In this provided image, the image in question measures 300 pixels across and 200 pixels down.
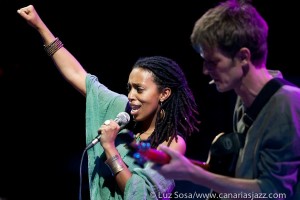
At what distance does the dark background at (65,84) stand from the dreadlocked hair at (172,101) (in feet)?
2.86

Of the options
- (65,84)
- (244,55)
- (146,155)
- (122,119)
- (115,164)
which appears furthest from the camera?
(65,84)

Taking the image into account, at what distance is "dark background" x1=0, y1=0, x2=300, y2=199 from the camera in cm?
361

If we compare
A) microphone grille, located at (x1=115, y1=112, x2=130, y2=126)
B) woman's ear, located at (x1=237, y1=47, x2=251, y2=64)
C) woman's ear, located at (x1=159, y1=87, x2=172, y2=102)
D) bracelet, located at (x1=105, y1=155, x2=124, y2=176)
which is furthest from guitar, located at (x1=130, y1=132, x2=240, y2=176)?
woman's ear, located at (x1=159, y1=87, x2=172, y2=102)

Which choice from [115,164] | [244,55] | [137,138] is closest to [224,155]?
[244,55]

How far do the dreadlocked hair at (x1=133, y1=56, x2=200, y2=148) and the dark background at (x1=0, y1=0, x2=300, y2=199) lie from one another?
2.86ft

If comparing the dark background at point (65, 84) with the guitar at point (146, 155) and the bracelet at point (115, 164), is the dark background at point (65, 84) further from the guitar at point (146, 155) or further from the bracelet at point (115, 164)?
the guitar at point (146, 155)

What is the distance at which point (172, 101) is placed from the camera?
105 inches

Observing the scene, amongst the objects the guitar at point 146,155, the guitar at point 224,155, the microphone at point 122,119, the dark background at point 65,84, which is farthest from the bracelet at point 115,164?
the dark background at point 65,84

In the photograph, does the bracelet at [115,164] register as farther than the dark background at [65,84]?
No

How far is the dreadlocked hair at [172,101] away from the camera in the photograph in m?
2.62

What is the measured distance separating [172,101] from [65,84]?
160 cm

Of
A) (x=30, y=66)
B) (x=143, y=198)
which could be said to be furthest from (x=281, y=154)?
(x=30, y=66)

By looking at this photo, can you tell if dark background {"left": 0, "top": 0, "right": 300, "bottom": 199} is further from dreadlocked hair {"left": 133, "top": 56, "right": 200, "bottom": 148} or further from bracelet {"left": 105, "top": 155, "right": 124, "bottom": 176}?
bracelet {"left": 105, "top": 155, "right": 124, "bottom": 176}

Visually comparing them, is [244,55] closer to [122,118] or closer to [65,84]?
[122,118]
